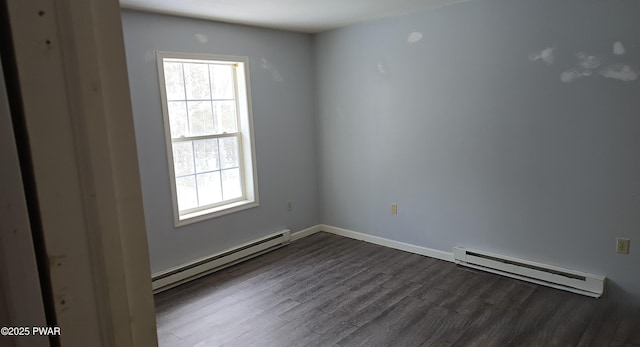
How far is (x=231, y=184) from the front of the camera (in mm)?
4195

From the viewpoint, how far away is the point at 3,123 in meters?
0.40

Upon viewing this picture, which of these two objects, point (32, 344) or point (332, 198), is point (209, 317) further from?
point (32, 344)

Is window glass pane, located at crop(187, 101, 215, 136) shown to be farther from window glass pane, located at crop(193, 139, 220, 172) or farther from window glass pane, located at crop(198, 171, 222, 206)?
window glass pane, located at crop(198, 171, 222, 206)

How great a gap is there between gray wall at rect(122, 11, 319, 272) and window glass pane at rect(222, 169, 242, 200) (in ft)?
0.73

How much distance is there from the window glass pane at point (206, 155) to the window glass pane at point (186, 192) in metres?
0.14

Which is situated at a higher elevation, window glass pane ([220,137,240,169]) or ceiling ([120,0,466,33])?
ceiling ([120,0,466,33])

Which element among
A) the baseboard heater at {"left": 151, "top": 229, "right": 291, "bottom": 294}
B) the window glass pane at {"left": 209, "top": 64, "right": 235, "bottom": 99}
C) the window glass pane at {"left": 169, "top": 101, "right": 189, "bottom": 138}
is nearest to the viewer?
the baseboard heater at {"left": 151, "top": 229, "right": 291, "bottom": 294}

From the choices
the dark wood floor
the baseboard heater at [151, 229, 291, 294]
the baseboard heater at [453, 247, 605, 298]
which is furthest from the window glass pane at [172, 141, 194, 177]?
the baseboard heater at [453, 247, 605, 298]

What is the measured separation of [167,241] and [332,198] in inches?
80.0

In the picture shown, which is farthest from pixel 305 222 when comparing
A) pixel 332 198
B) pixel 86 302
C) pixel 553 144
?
pixel 86 302

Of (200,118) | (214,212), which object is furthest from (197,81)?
(214,212)

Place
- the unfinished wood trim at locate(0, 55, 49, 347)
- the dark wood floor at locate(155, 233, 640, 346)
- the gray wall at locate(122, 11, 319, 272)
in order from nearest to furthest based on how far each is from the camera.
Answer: the unfinished wood trim at locate(0, 55, 49, 347) < the dark wood floor at locate(155, 233, 640, 346) < the gray wall at locate(122, 11, 319, 272)

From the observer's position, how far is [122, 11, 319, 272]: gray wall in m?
3.33

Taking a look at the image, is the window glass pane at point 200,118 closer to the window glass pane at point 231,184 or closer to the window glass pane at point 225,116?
the window glass pane at point 225,116
